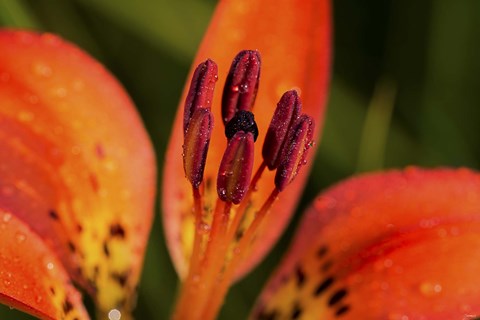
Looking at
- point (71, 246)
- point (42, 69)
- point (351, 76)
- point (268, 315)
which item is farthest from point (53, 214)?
point (351, 76)

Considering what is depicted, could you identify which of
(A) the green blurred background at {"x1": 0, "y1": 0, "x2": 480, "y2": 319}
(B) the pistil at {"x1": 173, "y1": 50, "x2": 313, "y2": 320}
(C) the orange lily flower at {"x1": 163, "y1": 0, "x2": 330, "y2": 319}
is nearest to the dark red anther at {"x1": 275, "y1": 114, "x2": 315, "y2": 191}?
(B) the pistil at {"x1": 173, "y1": 50, "x2": 313, "y2": 320}

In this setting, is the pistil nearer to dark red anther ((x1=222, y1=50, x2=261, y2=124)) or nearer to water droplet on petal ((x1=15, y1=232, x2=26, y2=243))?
dark red anther ((x1=222, y1=50, x2=261, y2=124))

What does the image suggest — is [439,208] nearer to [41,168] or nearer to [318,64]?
[318,64]

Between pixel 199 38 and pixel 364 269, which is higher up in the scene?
pixel 199 38

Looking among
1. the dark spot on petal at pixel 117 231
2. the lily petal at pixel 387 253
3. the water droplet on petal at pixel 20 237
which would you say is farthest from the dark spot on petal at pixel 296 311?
the water droplet on petal at pixel 20 237

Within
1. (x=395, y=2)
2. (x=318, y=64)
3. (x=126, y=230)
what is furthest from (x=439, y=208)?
(x=395, y=2)

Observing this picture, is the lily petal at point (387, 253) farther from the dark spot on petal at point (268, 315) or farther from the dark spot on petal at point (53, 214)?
the dark spot on petal at point (53, 214)

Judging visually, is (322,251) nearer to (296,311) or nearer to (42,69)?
(296,311)
